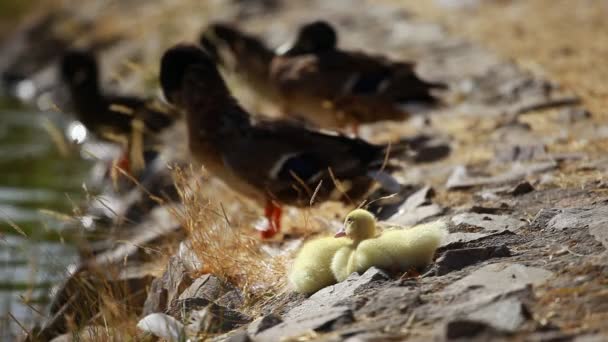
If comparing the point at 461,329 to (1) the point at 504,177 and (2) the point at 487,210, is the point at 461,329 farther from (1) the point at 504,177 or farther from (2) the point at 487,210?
(1) the point at 504,177

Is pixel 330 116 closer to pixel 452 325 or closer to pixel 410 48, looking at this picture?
pixel 410 48

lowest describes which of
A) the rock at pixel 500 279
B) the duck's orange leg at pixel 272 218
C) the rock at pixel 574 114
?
the duck's orange leg at pixel 272 218

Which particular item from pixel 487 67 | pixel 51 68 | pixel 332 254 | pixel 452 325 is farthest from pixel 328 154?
pixel 51 68

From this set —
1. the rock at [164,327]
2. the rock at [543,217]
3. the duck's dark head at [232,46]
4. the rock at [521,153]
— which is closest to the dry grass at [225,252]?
the rock at [164,327]

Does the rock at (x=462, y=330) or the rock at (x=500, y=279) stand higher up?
the rock at (x=462, y=330)

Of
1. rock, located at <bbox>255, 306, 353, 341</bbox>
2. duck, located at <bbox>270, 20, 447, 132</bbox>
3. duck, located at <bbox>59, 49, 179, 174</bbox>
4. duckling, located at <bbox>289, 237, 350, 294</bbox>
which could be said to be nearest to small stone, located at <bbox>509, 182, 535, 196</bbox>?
duckling, located at <bbox>289, 237, 350, 294</bbox>

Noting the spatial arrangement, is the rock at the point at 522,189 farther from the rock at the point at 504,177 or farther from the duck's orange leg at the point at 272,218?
the duck's orange leg at the point at 272,218

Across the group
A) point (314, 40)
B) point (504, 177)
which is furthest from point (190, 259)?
point (314, 40)
